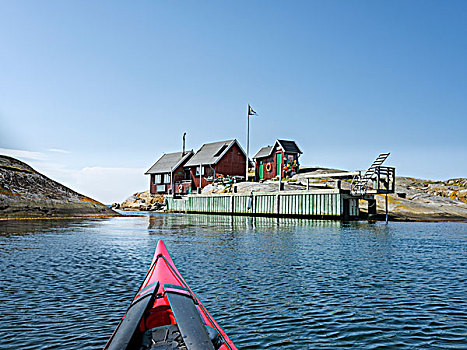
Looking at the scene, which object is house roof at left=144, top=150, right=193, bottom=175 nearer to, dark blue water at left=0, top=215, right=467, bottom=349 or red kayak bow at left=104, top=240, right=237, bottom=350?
dark blue water at left=0, top=215, right=467, bottom=349

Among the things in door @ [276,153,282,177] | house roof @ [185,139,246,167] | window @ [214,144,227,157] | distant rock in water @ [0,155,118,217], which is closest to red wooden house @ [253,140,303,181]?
door @ [276,153,282,177]

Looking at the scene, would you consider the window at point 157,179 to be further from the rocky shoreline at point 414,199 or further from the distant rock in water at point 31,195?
the distant rock in water at point 31,195

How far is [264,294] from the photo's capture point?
752 centimetres

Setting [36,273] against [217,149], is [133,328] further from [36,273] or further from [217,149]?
[217,149]

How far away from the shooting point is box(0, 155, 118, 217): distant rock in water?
22484 mm

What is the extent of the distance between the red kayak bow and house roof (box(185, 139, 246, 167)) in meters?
51.5

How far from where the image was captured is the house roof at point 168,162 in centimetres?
6328

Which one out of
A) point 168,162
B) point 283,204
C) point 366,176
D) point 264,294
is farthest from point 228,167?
point 264,294

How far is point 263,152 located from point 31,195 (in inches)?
1472

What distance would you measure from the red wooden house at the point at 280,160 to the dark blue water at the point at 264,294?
128 feet

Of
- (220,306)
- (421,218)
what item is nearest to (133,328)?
(220,306)

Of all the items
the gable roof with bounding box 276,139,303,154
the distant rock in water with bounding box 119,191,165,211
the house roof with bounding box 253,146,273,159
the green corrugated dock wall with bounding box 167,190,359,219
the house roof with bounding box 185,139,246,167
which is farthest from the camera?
the distant rock in water with bounding box 119,191,165,211

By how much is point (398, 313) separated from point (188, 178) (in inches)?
2256

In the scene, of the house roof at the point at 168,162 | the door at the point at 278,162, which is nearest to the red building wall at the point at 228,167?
the house roof at the point at 168,162
